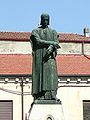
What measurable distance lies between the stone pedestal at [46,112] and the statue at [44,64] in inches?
11.5

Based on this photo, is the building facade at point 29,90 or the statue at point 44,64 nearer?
the statue at point 44,64

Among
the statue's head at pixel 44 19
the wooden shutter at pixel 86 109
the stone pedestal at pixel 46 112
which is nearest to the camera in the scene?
the stone pedestal at pixel 46 112

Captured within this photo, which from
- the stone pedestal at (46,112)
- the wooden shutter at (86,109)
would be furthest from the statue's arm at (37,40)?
the wooden shutter at (86,109)

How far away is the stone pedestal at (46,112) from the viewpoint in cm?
1219

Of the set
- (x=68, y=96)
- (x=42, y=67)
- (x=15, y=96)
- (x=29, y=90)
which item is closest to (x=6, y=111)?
(x=15, y=96)

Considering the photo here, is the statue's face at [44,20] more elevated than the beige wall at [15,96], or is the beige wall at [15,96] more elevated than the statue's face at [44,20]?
the statue's face at [44,20]

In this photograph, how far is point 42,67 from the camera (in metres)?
12.7

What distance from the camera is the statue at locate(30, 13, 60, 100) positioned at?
12.6m

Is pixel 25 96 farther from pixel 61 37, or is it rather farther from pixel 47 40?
pixel 47 40

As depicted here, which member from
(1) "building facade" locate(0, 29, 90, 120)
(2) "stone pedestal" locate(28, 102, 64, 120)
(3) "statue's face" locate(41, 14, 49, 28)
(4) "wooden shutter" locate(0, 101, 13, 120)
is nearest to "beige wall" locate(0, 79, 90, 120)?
(1) "building facade" locate(0, 29, 90, 120)

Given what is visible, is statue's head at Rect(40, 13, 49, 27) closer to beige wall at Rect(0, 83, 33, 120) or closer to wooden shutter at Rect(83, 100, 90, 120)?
beige wall at Rect(0, 83, 33, 120)

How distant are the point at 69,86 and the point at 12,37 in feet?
24.0

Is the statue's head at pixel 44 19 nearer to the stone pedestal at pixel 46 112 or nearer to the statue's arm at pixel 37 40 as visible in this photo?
the statue's arm at pixel 37 40

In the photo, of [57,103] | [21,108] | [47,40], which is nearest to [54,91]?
[57,103]
